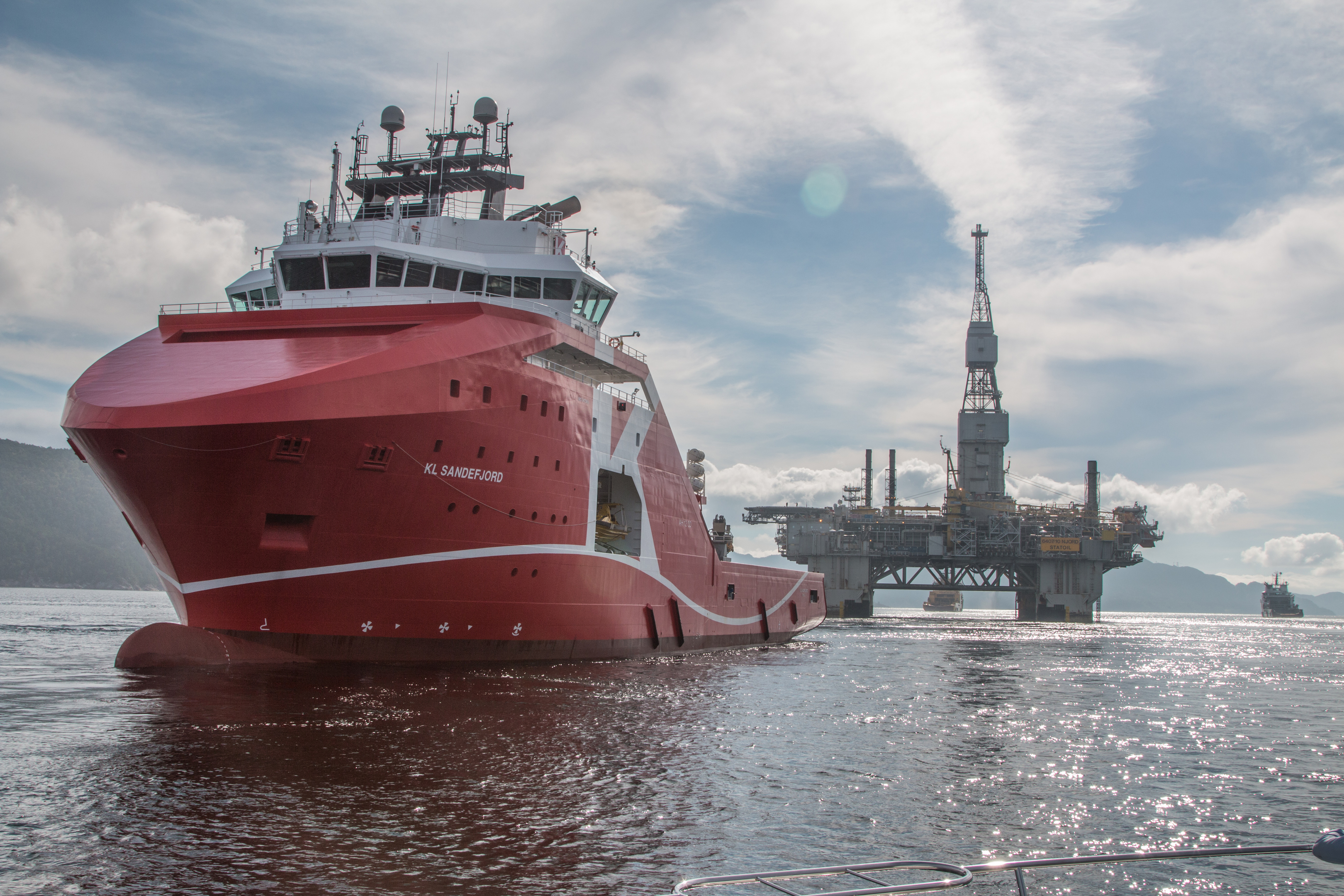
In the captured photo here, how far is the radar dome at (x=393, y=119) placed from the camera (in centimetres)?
2884

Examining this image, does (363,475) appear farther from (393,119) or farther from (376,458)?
(393,119)

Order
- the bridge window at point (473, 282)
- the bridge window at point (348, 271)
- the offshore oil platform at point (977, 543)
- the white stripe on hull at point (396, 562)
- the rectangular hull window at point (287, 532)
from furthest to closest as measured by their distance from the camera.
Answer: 1. the offshore oil platform at point (977, 543)
2. the bridge window at point (473, 282)
3. the bridge window at point (348, 271)
4. the white stripe on hull at point (396, 562)
5. the rectangular hull window at point (287, 532)

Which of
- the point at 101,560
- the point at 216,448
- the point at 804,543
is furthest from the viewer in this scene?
the point at 101,560

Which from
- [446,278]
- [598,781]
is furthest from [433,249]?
[598,781]

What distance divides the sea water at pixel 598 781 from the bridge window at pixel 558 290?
1007cm

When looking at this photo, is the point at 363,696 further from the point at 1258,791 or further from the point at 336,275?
the point at 1258,791

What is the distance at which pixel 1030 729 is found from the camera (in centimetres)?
1781

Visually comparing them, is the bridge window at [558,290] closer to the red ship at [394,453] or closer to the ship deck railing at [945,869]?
the red ship at [394,453]

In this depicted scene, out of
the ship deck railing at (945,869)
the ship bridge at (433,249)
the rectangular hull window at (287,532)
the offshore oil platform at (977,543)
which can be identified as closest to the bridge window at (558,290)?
the ship bridge at (433,249)

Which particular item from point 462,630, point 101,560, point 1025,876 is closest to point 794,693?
point 462,630

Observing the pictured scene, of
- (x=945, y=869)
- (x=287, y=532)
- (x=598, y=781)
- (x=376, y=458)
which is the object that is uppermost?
(x=376, y=458)

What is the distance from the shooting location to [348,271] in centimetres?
→ 2339

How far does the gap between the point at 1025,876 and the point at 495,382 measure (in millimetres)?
13949

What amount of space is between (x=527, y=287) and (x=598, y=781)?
16882 mm
